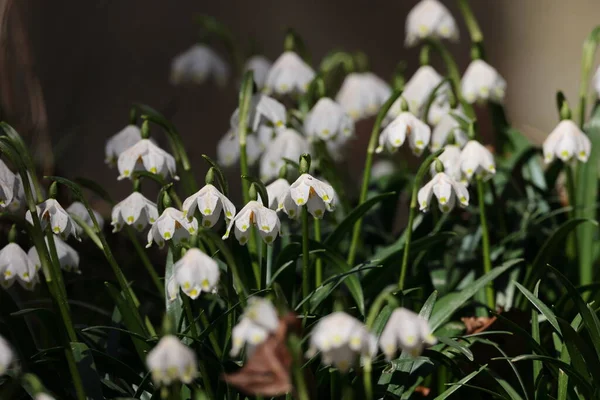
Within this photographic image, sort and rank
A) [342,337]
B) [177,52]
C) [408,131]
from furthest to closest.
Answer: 1. [177,52]
2. [408,131]
3. [342,337]

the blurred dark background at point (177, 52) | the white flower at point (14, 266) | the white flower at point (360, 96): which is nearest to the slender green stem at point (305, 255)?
the white flower at point (14, 266)

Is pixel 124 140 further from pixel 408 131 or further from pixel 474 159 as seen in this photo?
pixel 474 159

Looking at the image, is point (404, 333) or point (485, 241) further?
point (485, 241)

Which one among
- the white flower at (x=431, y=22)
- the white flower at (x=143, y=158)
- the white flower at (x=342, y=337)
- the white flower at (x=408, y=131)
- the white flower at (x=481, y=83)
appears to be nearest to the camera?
the white flower at (x=342, y=337)

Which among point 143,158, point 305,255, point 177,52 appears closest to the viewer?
point 305,255

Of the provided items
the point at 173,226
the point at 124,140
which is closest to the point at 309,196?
the point at 173,226

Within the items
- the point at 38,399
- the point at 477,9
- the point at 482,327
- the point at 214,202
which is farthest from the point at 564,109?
the point at 477,9

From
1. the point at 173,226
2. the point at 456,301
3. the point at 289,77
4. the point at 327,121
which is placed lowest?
the point at 456,301

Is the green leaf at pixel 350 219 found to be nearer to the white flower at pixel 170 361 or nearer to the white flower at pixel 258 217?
the white flower at pixel 258 217
